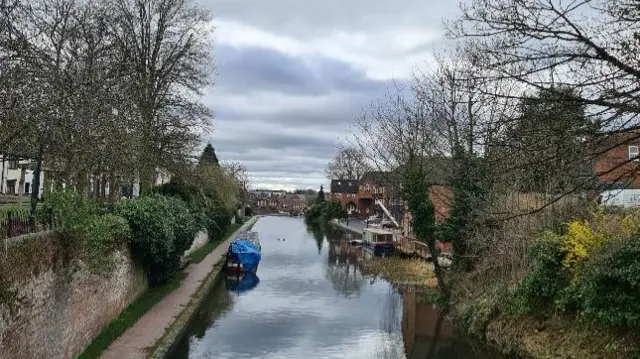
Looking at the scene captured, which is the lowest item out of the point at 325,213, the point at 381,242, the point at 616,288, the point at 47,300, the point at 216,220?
the point at 381,242

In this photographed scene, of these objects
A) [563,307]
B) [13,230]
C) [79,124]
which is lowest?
[563,307]

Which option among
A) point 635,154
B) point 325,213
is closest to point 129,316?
point 635,154

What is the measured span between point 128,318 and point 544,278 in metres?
10.6

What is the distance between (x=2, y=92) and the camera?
35.3 ft

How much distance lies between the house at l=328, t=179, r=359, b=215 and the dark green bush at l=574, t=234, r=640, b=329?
287 ft

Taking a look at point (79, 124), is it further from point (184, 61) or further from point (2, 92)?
point (184, 61)

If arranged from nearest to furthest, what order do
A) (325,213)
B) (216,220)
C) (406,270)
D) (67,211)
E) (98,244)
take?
(67,211), (98,244), (406,270), (216,220), (325,213)

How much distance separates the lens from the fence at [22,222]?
979 centimetres

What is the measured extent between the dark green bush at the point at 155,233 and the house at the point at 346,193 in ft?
257

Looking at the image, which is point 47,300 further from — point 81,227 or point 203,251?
point 203,251

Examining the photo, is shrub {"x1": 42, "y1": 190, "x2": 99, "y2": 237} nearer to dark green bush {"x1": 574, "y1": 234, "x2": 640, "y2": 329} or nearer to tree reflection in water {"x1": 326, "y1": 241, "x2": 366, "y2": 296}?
dark green bush {"x1": 574, "y1": 234, "x2": 640, "y2": 329}

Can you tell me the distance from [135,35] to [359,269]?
17.5m

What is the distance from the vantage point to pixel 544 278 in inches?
589

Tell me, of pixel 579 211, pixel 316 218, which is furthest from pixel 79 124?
pixel 316 218
